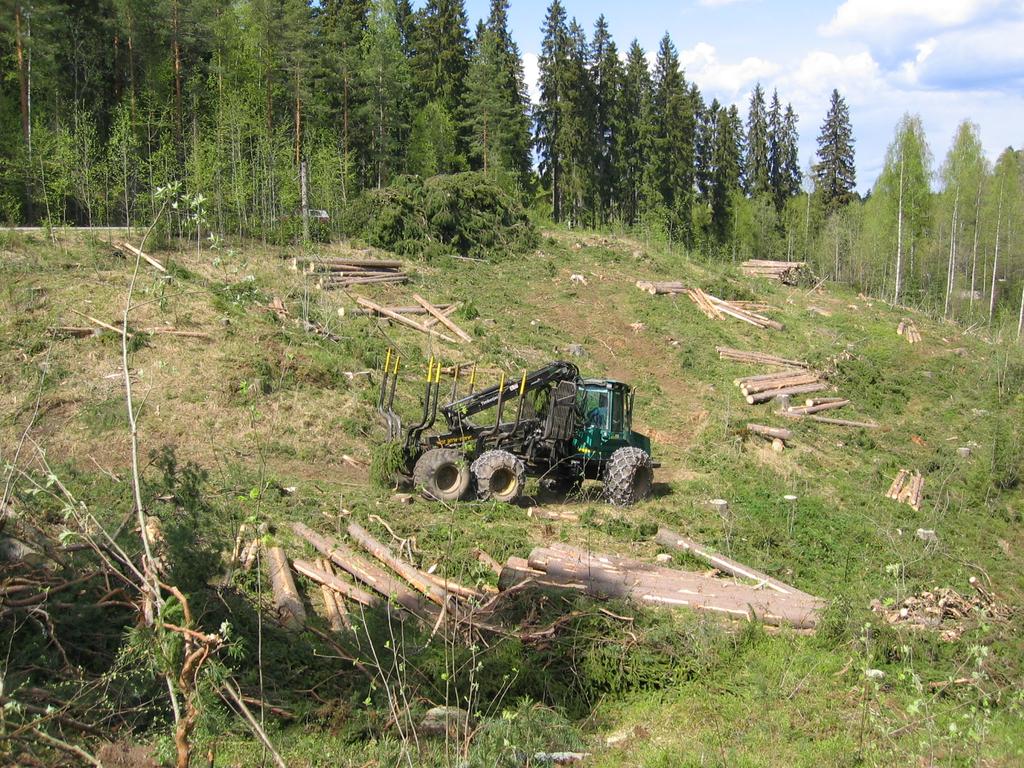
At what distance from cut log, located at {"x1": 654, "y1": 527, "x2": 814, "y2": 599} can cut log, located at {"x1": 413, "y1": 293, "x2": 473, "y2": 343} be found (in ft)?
37.1

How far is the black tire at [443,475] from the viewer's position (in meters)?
11.7

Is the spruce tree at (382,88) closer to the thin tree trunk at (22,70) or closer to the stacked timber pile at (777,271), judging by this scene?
the thin tree trunk at (22,70)

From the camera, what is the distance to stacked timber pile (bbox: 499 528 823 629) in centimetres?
823

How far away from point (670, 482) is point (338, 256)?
15.3m

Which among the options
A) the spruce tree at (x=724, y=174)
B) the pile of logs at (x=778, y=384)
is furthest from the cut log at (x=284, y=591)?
the spruce tree at (x=724, y=174)

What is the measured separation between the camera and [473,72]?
40.9 metres

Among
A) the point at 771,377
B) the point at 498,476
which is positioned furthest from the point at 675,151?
the point at 498,476

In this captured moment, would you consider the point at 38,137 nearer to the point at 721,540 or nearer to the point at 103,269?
the point at 103,269

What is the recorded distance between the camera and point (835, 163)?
57.1 meters

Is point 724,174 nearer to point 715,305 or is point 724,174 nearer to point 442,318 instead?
point 715,305

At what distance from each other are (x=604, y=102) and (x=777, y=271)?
16492mm

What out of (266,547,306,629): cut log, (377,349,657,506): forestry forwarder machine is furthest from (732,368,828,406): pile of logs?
(266,547,306,629): cut log

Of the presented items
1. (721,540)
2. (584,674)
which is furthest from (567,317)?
(584,674)

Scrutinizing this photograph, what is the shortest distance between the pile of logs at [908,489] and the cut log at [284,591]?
11.1 meters
